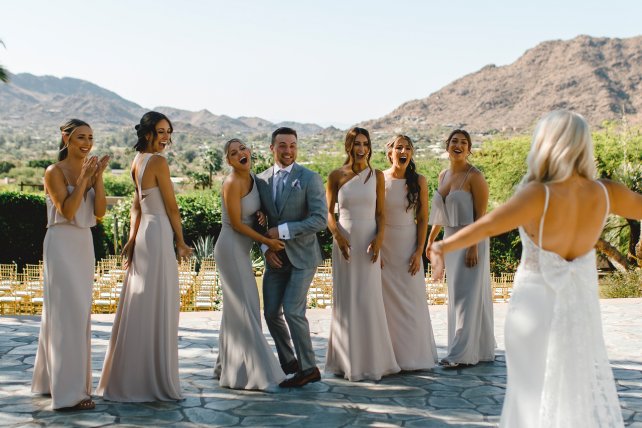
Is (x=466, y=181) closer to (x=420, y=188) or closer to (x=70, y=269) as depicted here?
(x=420, y=188)

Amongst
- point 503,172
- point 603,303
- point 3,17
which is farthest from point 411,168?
point 3,17

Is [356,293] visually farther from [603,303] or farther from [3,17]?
[3,17]

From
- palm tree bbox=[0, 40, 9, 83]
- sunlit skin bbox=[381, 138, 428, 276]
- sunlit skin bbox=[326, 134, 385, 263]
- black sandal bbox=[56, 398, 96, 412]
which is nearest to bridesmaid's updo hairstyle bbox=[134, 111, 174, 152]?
sunlit skin bbox=[326, 134, 385, 263]

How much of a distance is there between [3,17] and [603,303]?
15186cm

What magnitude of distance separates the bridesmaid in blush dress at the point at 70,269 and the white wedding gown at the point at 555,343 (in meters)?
3.52

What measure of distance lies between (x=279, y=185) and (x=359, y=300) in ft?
4.24

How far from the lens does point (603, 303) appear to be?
12.7 meters

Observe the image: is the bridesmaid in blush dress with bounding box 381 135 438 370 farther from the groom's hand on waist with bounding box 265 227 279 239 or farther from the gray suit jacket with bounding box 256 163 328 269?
the groom's hand on waist with bounding box 265 227 279 239

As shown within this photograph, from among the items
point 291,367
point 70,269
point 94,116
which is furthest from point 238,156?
point 94,116

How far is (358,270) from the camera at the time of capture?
7.30 meters

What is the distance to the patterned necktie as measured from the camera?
695cm

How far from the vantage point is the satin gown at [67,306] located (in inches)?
244

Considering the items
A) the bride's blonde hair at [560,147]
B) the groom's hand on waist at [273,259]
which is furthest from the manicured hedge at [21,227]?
the bride's blonde hair at [560,147]

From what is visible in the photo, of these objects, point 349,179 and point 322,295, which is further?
point 322,295
